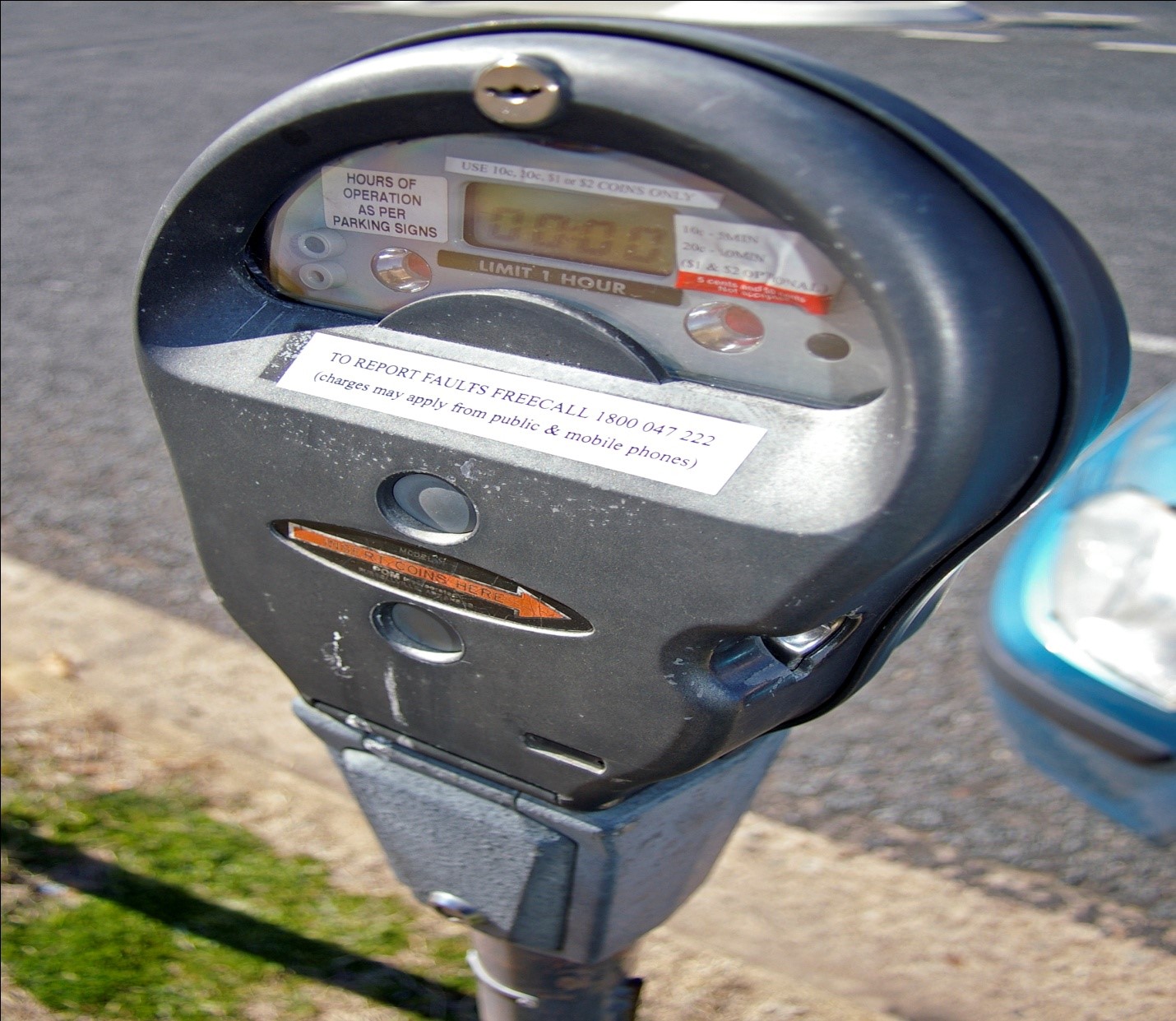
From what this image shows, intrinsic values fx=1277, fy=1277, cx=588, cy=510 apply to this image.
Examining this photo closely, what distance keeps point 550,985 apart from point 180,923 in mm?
1053

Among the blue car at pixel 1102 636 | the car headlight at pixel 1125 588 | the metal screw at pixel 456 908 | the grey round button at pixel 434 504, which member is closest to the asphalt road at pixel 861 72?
the blue car at pixel 1102 636

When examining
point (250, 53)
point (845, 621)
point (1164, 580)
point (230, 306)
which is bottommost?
point (250, 53)

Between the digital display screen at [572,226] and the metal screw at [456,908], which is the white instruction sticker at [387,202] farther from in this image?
the metal screw at [456,908]

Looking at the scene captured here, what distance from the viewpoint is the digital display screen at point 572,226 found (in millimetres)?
926

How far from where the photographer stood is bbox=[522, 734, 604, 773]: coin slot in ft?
3.49

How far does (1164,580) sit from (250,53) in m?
9.59

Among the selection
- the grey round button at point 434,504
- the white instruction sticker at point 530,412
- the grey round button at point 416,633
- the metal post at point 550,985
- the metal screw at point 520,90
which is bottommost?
the metal post at point 550,985

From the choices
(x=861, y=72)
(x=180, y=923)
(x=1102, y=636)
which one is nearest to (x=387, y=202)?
(x=1102, y=636)

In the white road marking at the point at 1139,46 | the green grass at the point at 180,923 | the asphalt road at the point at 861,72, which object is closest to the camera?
the green grass at the point at 180,923

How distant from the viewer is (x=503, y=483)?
3.12 ft

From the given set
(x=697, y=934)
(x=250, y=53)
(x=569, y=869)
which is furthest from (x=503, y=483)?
(x=250, y=53)

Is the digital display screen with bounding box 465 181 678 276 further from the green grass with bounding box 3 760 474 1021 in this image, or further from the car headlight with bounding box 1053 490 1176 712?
the green grass with bounding box 3 760 474 1021

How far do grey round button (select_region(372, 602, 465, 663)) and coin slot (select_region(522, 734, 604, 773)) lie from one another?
0.32 ft

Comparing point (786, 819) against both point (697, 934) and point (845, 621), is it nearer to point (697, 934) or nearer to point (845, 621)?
point (697, 934)
